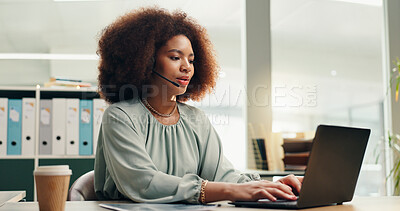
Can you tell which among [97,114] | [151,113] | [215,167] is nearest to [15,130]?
[97,114]

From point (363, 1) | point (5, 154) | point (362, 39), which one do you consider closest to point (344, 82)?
point (362, 39)

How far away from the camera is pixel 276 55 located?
3330mm

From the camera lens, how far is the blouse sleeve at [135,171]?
1096 mm

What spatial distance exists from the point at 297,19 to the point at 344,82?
0.63 m

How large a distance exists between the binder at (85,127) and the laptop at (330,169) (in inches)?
69.3

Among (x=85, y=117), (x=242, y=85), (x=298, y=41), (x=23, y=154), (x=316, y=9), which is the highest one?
(x=316, y=9)

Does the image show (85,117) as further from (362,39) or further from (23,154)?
(362,39)

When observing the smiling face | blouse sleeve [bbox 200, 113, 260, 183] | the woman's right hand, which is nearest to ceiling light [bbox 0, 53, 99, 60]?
the smiling face

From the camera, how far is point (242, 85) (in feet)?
10.4

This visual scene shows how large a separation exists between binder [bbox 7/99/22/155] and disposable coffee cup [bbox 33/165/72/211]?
1883mm

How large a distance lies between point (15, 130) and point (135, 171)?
5.59 ft

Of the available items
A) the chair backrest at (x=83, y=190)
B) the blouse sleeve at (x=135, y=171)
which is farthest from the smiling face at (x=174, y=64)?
the chair backrest at (x=83, y=190)

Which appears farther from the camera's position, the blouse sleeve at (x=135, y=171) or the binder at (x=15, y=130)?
the binder at (x=15, y=130)

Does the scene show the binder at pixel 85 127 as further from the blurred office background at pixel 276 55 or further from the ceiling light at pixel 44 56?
the ceiling light at pixel 44 56
